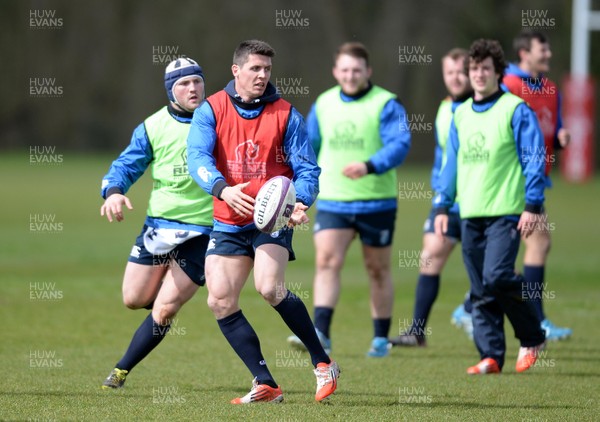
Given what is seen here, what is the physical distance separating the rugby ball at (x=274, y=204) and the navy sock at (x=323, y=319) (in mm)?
2877

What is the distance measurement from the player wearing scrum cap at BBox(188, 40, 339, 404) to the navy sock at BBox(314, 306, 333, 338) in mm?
2394

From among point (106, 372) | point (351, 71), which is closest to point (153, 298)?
point (106, 372)

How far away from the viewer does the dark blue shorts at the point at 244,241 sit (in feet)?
21.1

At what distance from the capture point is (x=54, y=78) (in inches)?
2014

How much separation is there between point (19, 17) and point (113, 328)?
136ft

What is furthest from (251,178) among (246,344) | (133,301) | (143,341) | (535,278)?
(535,278)

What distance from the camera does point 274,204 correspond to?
6098mm

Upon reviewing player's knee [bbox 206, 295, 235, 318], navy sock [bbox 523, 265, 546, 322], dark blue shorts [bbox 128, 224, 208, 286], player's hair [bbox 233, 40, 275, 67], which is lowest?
navy sock [bbox 523, 265, 546, 322]

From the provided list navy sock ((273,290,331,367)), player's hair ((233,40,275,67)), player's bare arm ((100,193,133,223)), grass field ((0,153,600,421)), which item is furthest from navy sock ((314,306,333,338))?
player's hair ((233,40,275,67))

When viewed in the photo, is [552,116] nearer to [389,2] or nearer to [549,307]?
[549,307]

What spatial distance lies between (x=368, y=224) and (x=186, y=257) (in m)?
2.44

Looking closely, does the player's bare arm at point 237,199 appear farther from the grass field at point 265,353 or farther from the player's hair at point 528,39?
the player's hair at point 528,39

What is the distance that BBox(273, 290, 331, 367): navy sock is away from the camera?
646cm

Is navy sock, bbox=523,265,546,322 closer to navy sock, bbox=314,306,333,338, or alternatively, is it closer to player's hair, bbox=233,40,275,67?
navy sock, bbox=314,306,333,338
